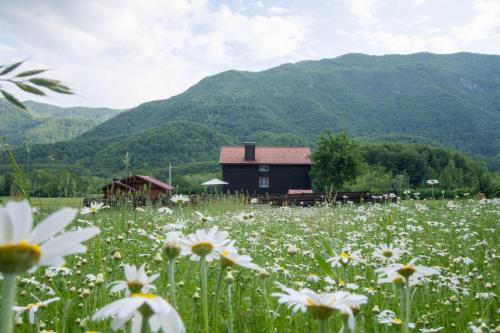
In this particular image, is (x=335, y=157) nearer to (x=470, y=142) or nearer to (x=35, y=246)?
(x=35, y=246)

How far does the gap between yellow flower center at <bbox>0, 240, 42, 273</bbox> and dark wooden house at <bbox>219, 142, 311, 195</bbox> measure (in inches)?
1643

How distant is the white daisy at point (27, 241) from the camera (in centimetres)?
55

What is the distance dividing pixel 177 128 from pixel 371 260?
10515 cm

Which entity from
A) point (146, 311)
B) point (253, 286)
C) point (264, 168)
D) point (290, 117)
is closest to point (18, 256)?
point (146, 311)

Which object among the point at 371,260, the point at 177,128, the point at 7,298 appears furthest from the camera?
the point at 177,128

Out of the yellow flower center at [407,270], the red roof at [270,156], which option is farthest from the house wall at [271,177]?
the yellow flower center at [407,270]

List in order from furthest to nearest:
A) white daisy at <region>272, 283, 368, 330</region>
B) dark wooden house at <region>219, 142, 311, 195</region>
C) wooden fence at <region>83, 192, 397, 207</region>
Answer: dark wooden house at <region>219, 142, 311, 195</region> → wooden fence at <region>83, 192, 397, 207</region> → white daisy at <region>272, 283, 368, 330</region>

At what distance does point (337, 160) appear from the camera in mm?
35531

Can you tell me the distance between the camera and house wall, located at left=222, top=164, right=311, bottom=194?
4269 centimetres

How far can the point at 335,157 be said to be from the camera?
35469 millimetres

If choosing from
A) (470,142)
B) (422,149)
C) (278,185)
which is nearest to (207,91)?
(470,142)

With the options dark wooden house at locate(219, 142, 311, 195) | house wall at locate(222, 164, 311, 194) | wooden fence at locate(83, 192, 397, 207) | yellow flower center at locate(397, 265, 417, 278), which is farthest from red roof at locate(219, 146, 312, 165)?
yellow flower center at locate(397, 265, 417, 278)

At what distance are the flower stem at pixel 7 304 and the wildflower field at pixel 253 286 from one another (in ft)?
0.12

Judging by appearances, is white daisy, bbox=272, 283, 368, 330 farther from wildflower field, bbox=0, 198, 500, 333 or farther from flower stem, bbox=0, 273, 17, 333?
flower stem, bbox=0, 273, 17, 333
